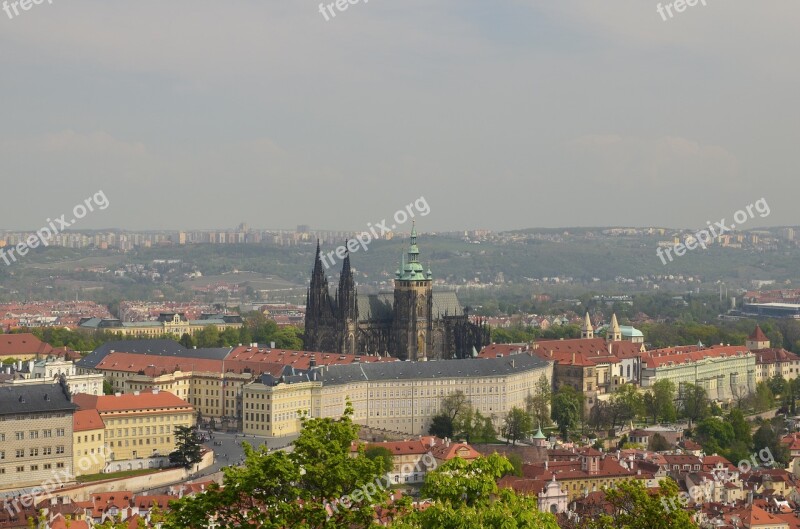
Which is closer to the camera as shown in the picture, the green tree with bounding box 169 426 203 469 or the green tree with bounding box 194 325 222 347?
the green tree with bounding box 169 426 203 469

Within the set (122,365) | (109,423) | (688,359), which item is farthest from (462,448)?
(688,359)

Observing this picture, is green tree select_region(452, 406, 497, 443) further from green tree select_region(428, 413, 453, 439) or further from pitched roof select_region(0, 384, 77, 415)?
pitched roof select_region(0, 384, 77, 415)

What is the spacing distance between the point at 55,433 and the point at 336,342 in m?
46.9

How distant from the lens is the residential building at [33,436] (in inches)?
3435

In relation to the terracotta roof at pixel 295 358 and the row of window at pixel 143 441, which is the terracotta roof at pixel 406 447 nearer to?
the row of window at pixel 143 441

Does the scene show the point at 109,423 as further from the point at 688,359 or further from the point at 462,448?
the point at 688,359

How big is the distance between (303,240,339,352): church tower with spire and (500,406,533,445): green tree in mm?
24152

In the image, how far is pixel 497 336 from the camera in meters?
168

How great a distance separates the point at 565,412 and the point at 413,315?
900 inches

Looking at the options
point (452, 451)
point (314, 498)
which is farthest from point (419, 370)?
point (314, 498)

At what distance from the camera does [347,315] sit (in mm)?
134250

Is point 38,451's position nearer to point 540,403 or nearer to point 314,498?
point 540,403

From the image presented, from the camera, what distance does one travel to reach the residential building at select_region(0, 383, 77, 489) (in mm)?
87250

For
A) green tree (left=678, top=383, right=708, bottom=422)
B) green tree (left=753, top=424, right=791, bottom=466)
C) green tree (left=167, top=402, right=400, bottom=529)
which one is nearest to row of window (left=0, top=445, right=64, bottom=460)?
green tree (left=753, top=424, right=791, bottom=466)
